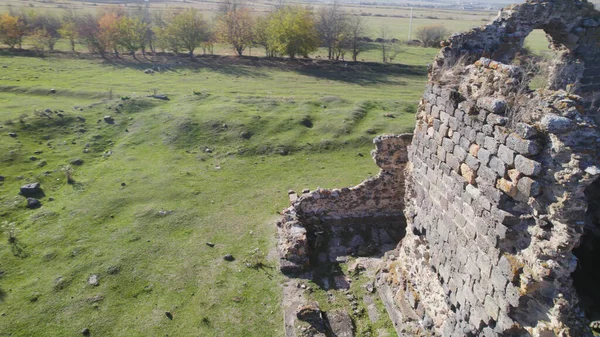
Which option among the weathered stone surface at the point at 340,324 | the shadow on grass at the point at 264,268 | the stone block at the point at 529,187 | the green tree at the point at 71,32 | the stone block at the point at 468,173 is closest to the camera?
the stone block at the point at 529,187

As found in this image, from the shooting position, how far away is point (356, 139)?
22547 millimetres

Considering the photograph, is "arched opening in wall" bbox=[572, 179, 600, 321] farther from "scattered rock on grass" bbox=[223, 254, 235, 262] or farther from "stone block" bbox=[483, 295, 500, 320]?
"scattered rock on grass" bbox=[223, 254, 235, 262]

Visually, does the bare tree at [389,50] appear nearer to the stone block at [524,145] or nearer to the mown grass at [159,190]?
the mown grass at [159,190]

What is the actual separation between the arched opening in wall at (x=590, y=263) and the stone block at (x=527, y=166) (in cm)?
243

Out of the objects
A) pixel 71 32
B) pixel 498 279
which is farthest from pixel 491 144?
pixel 71 32

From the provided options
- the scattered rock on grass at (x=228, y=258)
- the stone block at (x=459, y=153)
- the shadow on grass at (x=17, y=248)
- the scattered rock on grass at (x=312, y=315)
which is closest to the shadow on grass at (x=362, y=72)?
the scattered rock on grass at (x=228, y=258)

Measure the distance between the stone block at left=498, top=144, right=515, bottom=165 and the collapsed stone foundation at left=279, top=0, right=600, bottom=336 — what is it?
0.05ft

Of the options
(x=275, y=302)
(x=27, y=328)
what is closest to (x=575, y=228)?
(x=275, y=302)

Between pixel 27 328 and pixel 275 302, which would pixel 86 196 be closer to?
pixel 27 328

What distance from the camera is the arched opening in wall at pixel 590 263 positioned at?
680 cm

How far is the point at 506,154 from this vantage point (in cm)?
576

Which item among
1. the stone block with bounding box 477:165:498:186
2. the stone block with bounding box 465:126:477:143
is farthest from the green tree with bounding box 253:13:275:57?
the stone block with bounding box 477:165:498:186

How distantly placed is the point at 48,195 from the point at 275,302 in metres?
11.6

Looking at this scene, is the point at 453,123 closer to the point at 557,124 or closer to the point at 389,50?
the point at 557,124
